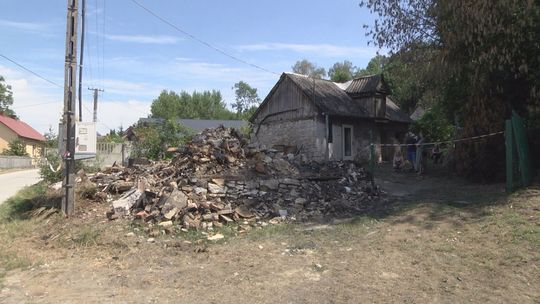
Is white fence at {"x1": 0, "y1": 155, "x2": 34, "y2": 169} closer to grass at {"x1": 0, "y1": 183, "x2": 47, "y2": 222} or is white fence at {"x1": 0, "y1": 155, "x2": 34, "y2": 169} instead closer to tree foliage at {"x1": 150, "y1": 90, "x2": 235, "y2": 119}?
grass at {"x1": 0, "y1": 183, "x2": 47, "y2": 222}

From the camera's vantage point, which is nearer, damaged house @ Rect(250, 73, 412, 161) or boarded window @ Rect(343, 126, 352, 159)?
damaged house @ Rect(250, 73, 412, 161)

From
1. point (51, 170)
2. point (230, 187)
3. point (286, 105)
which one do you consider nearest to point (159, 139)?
point (286, 105)

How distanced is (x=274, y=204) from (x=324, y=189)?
1.90 m

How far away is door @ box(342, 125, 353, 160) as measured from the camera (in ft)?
79.4

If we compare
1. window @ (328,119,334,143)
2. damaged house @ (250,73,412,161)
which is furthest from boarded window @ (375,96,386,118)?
window @ (328,119,334,143)

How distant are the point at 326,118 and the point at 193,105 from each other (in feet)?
221

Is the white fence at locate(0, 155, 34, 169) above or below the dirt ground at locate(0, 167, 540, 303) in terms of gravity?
above

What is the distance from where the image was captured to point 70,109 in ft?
37.1

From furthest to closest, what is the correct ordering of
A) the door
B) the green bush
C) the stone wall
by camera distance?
the door, the stone wall, the green bush

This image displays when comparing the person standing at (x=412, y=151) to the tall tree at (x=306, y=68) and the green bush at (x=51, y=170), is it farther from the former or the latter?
the tall tree at (x=306, y=68)

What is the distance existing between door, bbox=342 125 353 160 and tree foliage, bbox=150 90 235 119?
201ft

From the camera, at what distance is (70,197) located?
1124 centimetres

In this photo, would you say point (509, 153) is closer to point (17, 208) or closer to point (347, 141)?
point (17, 208)

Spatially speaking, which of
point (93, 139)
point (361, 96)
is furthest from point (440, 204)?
point (361, 96)
